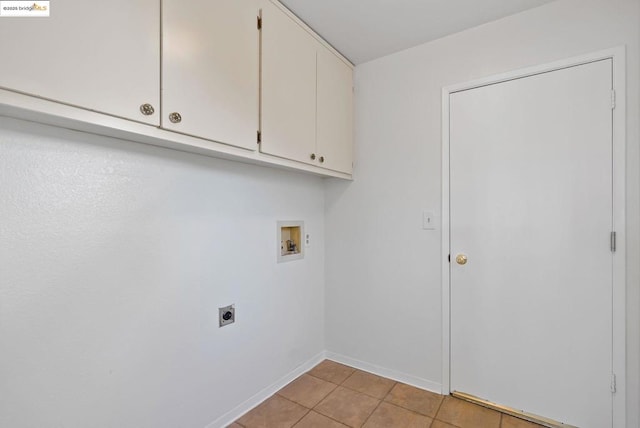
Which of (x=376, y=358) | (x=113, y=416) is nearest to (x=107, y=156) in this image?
(x=113, y=416)

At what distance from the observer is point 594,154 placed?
61.4 inches

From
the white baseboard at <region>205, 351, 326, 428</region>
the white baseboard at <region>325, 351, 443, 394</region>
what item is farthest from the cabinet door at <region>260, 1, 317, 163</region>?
the white baseboard at <region>325, 351, 443, 394</region>

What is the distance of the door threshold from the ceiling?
2.38m

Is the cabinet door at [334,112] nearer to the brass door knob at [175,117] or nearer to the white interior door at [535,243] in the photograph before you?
the white interior door at [535,243]

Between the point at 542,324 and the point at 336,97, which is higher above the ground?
the point at 336,97

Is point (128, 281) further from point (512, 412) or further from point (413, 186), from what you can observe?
point (512, 412)

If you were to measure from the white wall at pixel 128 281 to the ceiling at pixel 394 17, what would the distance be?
1005 mm

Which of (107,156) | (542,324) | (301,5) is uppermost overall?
(301,5)

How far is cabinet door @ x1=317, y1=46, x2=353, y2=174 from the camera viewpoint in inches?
79.1

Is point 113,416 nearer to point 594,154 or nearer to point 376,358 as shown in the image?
point 376,358

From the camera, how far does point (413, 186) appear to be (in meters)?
2.10

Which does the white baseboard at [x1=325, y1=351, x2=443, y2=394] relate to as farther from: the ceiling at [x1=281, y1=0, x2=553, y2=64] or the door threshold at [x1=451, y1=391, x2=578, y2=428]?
the ceiling at [x1=281, y1=0, x2=553, y2=64]

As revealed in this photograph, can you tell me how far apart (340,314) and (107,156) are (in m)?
1.96

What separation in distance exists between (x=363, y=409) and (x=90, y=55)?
2217mm
